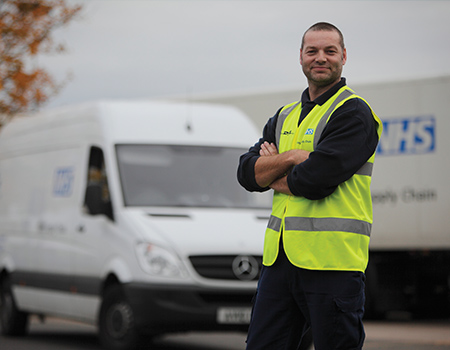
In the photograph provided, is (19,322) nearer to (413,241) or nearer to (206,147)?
(206,147)

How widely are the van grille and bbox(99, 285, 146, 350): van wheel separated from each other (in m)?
0.75

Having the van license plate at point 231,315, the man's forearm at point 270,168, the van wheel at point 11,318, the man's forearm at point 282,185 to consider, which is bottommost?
the van wheel at point 11,318

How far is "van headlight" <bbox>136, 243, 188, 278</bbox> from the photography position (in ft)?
27.8

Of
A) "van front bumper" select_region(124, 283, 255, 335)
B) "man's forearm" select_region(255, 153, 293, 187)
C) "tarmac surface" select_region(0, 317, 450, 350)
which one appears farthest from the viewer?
"tarmac surface" select_region(0, 317, 450, 350)

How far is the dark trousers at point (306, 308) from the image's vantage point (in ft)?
13.0

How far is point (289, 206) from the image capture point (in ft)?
13.7

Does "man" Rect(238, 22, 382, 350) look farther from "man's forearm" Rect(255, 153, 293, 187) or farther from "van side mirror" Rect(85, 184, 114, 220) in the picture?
"van side mirror" Rect(85, 184, 114, 220)

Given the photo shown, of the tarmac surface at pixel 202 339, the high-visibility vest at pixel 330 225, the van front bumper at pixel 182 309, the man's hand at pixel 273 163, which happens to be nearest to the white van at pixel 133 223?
the van front bumper at pixel 182 309

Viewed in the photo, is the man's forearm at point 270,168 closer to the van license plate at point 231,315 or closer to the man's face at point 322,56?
the man's face at point 322,56

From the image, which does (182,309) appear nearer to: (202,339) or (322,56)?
(202,339)

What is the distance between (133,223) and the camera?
873cm

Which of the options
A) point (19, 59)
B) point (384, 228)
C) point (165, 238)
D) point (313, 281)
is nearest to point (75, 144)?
point (165, 238)

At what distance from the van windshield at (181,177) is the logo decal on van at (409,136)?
175 inches

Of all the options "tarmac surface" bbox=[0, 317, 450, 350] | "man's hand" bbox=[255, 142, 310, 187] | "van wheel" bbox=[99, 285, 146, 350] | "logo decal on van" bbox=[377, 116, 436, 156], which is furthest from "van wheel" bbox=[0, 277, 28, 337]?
"man's hand" bbox=[255, 142, 310, 187]
